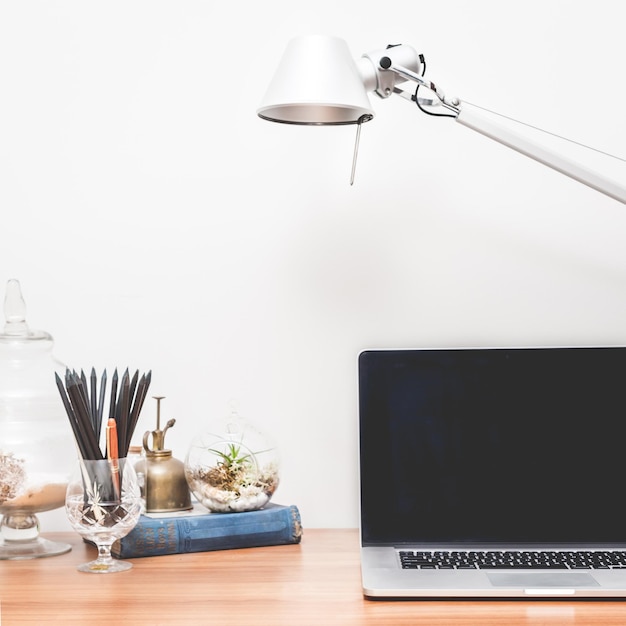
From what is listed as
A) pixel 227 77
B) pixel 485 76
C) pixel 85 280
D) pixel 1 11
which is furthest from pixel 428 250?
pixel 1 11

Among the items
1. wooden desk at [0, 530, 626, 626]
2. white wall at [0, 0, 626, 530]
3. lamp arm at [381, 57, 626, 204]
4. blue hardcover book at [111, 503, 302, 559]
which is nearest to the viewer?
wooden desk at [0, 530, 626, 626]

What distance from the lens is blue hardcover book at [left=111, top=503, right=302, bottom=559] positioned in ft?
3.63

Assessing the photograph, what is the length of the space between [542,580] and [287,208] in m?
0.67

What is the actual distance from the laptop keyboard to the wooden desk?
9 cm

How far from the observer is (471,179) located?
1.31 meters

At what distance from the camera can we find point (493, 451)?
1167 mm

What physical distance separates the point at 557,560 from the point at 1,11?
1177 millimetres

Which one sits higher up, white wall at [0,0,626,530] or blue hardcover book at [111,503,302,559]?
white wall at [0,0,626,530]

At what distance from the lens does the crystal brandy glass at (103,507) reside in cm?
105

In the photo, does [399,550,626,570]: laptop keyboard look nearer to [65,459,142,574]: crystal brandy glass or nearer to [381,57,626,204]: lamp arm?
[65,459,142,574]: crystal brandy glass

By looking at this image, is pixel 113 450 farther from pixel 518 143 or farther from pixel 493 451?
pixel 518 143

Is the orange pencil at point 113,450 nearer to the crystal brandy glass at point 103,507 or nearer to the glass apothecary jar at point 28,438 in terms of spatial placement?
the crystal brandy glass at point 103,507

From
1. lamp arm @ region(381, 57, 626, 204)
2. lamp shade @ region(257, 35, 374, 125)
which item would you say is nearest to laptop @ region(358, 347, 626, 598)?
lamp arm @ region(381, 57, 626, 204)

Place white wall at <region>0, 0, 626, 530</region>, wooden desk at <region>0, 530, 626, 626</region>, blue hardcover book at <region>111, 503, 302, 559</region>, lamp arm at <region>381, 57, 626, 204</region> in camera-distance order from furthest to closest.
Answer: white wall at <region>0, 0, 626, 530</region> → blue hardcover book at <region>111, 503, 302, 559</region> → lamp arm at <region>381, 57, 626, 204</region> → wooden desk at <region>0, 530, 626, 626</region>
